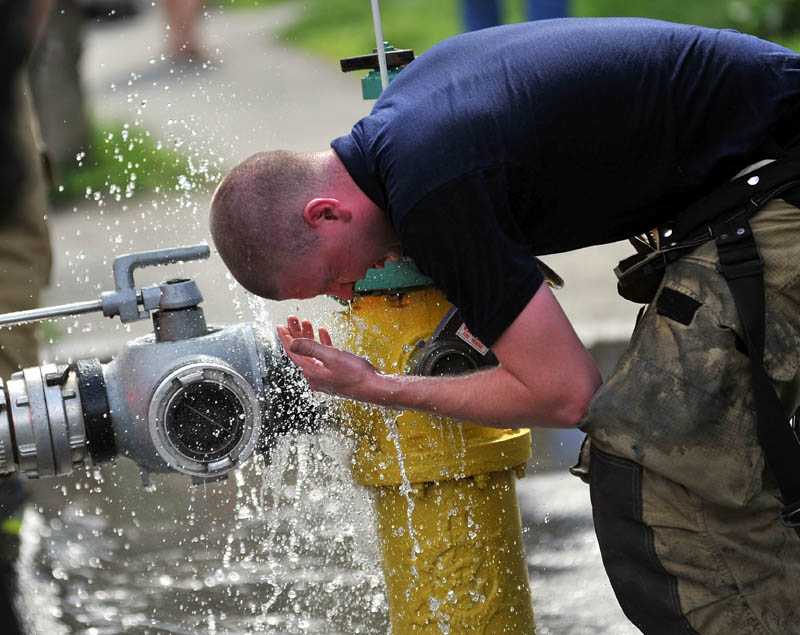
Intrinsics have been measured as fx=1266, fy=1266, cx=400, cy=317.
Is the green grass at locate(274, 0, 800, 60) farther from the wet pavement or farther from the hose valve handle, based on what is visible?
the hose valve handle

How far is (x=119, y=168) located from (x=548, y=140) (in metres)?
8.13

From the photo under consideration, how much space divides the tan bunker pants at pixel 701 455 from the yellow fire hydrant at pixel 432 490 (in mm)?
375

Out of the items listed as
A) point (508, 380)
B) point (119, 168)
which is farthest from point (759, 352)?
point (119, 168)

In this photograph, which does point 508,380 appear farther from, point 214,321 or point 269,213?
point 214,321

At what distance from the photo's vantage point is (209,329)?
243 centimetres

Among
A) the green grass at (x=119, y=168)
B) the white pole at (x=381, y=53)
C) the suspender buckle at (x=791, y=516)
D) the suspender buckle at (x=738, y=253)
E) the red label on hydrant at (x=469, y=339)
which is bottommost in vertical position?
the green grass at (x=119, y=168)

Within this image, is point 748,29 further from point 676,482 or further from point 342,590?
point 676,482

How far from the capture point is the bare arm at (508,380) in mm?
1955

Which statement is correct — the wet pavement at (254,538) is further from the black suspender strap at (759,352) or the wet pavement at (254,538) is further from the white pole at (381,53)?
the black suspender strap at (759,352)

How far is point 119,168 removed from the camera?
970cm

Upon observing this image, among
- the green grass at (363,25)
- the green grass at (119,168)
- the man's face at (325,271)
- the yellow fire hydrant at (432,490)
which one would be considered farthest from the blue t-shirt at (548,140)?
the green grass at (363,25)

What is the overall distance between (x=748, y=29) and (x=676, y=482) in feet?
24.9

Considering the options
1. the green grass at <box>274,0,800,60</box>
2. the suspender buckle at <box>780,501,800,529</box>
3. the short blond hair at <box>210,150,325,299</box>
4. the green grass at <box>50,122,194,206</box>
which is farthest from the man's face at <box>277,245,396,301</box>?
the green grass at <box>274,0,800,60</box>

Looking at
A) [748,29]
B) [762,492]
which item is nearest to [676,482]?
[762,492]
